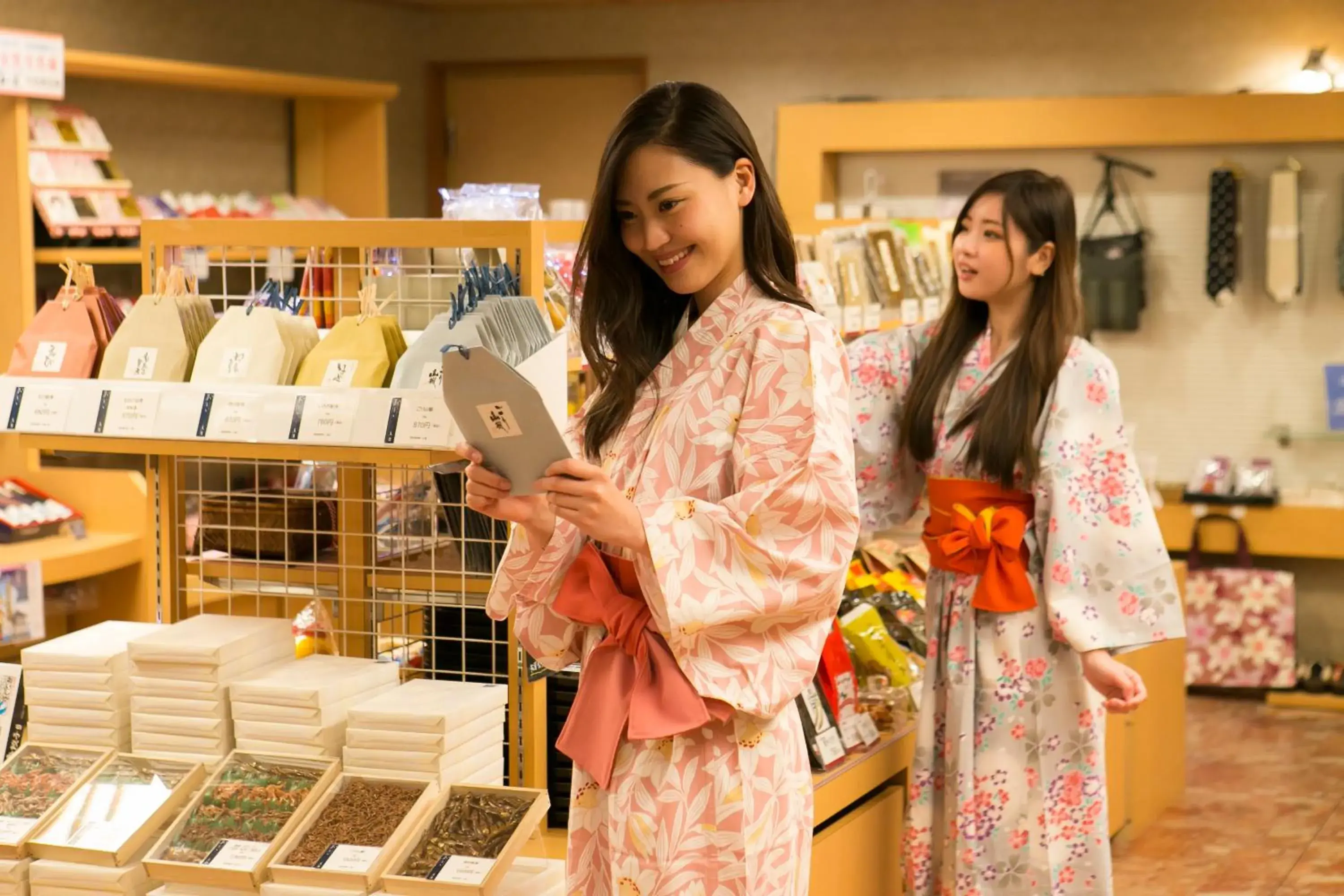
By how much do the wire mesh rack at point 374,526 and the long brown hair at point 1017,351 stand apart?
3.29 feet

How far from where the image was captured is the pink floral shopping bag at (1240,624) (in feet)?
21.6

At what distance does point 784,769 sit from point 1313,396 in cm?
546

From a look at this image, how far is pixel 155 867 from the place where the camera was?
2.13 m

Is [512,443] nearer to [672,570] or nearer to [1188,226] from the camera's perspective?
[672,570]

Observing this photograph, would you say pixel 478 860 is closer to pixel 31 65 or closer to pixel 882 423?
pixel 882 423

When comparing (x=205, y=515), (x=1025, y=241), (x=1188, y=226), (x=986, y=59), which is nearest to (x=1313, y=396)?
(x=1188, y=226)

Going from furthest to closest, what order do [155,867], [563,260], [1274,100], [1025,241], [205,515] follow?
[1274,100] < [1025,241] < [563,260] < [205,515] < [155,867]

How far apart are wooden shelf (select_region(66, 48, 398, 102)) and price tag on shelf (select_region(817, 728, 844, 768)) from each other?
153 inches

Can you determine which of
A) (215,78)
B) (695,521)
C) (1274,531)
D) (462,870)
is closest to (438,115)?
(215,78)

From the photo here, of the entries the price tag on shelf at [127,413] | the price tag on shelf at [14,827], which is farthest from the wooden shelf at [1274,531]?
the price tag on shelf at [14,827]

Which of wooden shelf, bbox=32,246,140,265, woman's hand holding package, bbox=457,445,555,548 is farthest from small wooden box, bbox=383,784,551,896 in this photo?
wooden shelf, bbox=32,246,140,265

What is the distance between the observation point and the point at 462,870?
209 centimetres

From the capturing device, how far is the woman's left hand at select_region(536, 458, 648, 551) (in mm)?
1692

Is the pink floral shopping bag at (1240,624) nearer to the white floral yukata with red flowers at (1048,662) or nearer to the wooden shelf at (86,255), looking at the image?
the white floral yukata with red flowers at (1048,662)
